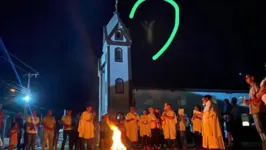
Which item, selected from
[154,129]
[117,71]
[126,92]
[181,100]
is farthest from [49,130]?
[181,100]

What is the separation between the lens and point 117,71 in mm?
31438

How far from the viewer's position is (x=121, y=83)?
31188mm

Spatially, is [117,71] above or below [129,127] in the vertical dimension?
above

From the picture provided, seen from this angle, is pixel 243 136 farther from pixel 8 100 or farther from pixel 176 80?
pixel 8 100

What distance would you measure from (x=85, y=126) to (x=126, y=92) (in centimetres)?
1936

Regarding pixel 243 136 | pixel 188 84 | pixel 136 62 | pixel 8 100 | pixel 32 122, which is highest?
pixel 136 62

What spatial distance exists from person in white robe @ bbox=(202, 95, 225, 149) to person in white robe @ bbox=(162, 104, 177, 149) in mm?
3268

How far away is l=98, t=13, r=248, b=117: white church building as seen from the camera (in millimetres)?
30234

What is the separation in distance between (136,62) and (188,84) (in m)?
7.52

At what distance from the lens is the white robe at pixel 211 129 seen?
888cm

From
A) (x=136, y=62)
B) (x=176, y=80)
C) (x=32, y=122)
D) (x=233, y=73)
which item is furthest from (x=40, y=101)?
(x=32, y=122)

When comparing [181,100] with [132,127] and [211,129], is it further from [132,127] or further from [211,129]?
[211,129]

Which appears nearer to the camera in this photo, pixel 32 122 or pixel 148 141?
pixel 32 122

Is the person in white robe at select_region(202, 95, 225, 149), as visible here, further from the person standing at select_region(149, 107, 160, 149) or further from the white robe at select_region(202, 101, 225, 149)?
the person standing at select_region(149, 107, 160, 149)
